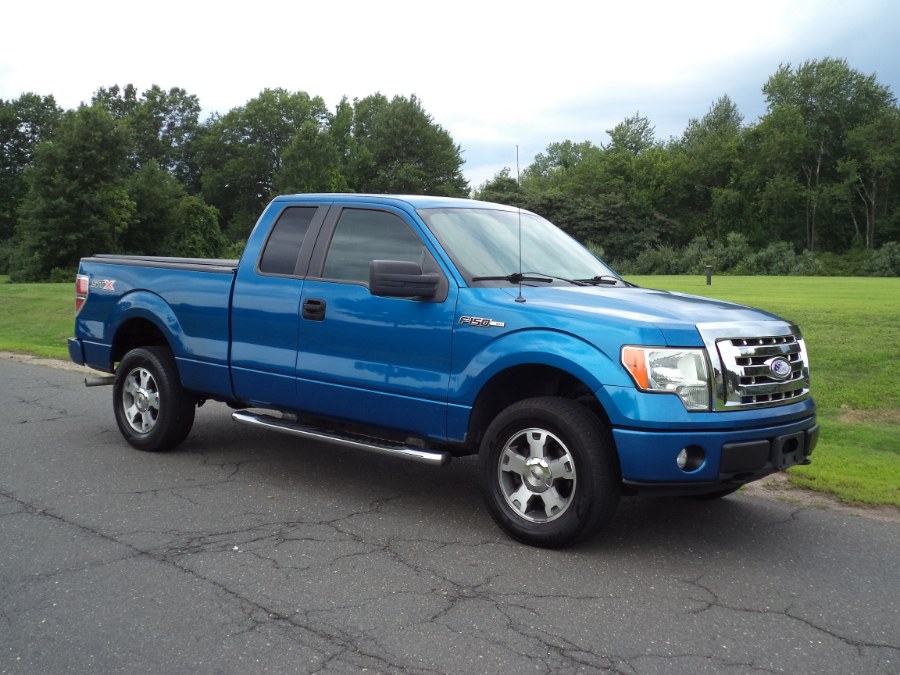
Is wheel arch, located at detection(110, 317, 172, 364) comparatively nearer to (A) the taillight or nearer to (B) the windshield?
(A) the taillight

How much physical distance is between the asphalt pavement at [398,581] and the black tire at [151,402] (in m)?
0.43

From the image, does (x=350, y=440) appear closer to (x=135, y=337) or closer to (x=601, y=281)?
(x=601, y=281)

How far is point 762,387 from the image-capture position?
16.0 ft

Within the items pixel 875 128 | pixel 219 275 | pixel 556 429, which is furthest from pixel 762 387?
pixel 875 128

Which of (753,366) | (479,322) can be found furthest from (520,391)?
(753,366)

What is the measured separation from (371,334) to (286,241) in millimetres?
1208

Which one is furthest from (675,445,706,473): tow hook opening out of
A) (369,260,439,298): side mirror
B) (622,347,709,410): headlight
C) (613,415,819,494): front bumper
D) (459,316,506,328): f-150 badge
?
(369,260,439,298): side mirror

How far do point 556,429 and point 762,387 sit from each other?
3.66 ft

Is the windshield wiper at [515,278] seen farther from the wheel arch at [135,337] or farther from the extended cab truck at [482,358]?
the wheel arch at [135,337]

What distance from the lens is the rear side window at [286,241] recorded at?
6434 mm

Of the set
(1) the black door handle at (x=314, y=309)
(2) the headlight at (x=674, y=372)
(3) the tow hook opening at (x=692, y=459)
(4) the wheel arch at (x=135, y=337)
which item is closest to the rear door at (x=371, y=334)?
(1) the black door handle at (x=314, y=309)

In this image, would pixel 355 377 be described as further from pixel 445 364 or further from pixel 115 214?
pixel 115 214

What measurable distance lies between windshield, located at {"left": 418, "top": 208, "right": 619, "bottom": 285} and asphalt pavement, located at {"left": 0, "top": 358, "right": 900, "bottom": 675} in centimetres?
155

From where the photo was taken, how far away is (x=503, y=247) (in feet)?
19.8
